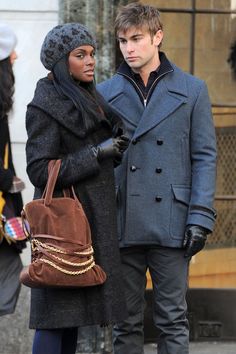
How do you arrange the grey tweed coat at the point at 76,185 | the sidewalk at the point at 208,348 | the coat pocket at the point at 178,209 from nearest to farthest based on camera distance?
the grey tweed coat at the point at 76,185 → the coat pocket at the point at 178,209 → the sidewalk at the point at 208,348

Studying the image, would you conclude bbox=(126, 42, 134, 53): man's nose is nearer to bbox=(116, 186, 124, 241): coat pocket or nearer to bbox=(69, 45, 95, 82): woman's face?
bbox=(69, 45, 95, 82): woman's face

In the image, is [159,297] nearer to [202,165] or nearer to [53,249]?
[202,165]

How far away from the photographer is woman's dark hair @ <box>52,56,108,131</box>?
4.56 m

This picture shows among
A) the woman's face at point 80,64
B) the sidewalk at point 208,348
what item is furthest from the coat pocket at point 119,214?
the sidewalk at point 208,348

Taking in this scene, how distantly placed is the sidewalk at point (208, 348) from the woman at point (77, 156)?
2058mm

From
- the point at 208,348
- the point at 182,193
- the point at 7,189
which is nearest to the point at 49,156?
the point at 182,193

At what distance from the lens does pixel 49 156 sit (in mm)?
4555

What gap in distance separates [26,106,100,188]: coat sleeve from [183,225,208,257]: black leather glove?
58cm

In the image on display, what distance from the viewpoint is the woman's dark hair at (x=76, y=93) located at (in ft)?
15.0

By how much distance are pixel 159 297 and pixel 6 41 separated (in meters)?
1.74

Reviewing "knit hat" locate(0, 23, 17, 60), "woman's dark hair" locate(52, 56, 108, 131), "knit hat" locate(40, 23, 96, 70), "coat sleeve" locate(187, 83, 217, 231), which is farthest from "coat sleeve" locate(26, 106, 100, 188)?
"knit hat" locate(0, 23, 17, 60)

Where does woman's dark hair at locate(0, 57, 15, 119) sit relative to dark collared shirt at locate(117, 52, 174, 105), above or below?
below

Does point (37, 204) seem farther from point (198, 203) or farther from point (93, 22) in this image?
point (93, 22)

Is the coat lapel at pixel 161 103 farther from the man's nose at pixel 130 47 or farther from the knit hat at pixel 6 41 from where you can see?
the knit hat at pixel 6 41
